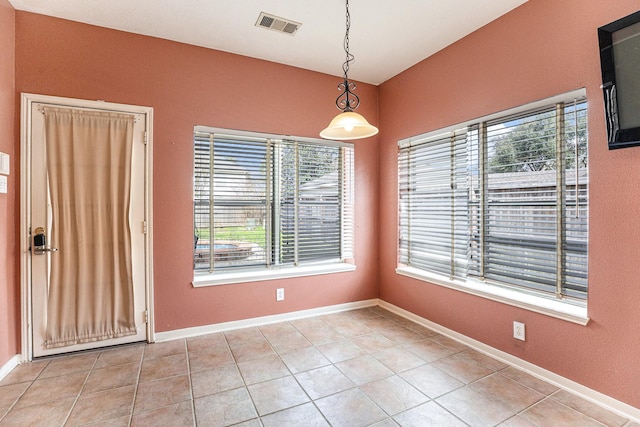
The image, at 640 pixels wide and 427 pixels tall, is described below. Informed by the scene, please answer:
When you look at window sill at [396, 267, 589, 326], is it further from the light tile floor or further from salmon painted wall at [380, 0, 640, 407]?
the light tile floor

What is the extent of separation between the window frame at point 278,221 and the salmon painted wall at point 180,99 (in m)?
0.07

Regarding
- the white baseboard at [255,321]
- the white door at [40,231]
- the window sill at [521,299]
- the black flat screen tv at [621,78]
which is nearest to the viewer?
the black flat screen tv at [621,78]

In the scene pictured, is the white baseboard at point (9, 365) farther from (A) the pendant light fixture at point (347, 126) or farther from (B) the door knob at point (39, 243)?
(A) the pendant light fixture at point (347, 126)

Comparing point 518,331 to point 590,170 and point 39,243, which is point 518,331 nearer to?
point 590,170

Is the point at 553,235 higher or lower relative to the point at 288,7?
lower

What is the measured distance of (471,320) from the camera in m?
2.87

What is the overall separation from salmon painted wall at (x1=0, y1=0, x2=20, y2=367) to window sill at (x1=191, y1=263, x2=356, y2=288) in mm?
1364

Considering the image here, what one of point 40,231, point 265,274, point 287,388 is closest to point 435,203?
point 265,274

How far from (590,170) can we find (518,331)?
132cm

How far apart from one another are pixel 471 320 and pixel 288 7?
3175mm

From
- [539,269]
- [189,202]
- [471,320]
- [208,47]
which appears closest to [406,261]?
[471,320]

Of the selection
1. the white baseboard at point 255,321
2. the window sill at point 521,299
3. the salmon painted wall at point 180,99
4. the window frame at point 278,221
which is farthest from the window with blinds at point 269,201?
the window sill at point 521,299

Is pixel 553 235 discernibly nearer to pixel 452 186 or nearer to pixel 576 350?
pixel 576 350

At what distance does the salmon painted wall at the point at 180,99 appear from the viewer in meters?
2.64
